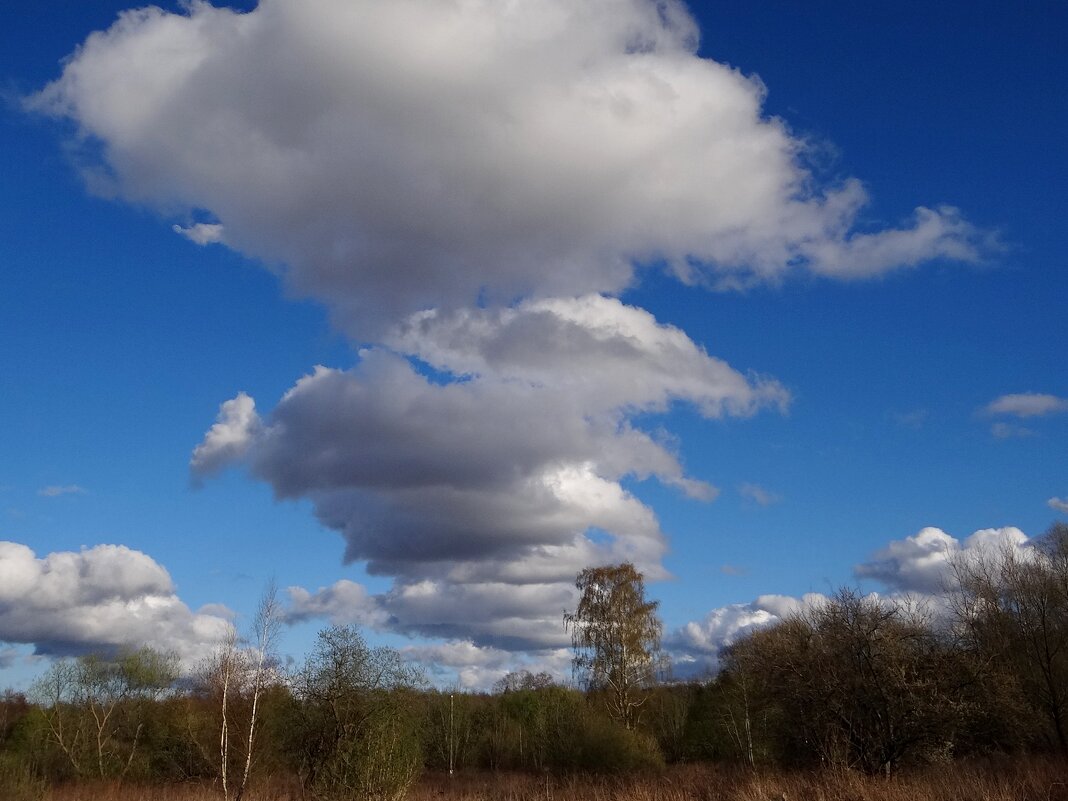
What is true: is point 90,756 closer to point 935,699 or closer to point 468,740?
point 468,740

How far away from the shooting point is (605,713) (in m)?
51.2

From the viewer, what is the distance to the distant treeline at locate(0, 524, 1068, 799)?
85.8 feet

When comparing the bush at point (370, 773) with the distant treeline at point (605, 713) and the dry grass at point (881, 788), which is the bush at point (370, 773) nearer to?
the distant treeline at point (605, 713)

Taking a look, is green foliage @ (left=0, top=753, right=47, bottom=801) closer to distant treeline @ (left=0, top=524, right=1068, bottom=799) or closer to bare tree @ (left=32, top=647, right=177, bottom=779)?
distant treeline @ (left=0, top=524, right=1068, bottom=799)

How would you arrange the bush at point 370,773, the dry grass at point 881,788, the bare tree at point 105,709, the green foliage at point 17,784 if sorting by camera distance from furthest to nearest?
the bare tree at point 105,709
the green foliage at point 17,784
the dry grass at point 881,788
the bush at point 370,773

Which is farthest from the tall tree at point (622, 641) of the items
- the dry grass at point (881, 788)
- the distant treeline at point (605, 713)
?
the dry grass at point (881, 788)

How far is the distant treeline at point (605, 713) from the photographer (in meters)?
26.1

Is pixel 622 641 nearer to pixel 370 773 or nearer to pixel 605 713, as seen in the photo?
pixel 605 713

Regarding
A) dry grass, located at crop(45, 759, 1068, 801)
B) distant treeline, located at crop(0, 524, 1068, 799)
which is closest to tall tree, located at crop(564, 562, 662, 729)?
distant treeline, located at crop(0, 524, 1068, 799)

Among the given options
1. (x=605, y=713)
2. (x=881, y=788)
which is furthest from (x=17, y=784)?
(x=605, y=713)

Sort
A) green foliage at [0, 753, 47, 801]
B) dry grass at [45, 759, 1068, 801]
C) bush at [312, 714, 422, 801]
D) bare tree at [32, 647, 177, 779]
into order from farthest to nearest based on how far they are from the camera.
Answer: bare tree at [32, 647, 177, 779]
green foliage at [0, 753, 47, 801]
dry grass at [45, 759, 1068, 801]
bush at [312, 714, 422, 801]

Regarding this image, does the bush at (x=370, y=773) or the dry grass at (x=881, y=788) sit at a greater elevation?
the bush at (x=370, y=773)

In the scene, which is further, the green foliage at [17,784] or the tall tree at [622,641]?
the tall tree at [622,641]

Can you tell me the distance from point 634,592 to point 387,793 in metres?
38.3
